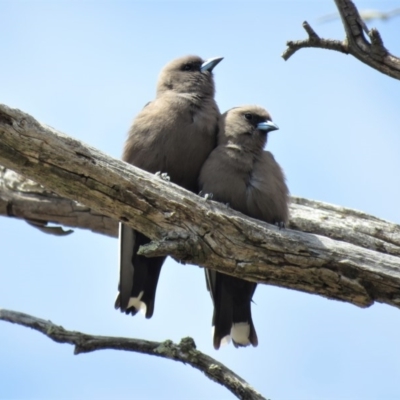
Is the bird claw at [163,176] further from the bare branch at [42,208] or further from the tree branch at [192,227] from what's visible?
the bare branch at [42,208]

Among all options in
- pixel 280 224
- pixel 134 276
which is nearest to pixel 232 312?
pixel 134 276

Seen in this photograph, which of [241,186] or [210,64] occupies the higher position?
[210,64]

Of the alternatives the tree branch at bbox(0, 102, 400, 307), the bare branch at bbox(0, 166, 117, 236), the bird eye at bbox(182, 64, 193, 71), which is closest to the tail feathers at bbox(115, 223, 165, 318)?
the tree branch at bbox(0, 102, 400, 307)

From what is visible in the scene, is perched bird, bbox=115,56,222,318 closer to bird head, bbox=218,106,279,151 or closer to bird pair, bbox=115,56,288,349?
bird pair, bbox=115,56,288,349

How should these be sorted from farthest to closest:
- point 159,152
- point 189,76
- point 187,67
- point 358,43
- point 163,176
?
point 187,67 → point 189,76 → point 159,152 → point 163,176 → point 358,43

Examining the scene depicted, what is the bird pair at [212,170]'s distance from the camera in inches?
265

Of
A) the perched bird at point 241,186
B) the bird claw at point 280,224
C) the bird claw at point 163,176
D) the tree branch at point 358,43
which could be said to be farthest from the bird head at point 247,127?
the tree branch at point 358,43

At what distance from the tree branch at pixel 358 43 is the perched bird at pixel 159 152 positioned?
114cm

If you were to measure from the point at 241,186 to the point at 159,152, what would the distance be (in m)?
0.73

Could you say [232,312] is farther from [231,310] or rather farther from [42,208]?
[42,208]

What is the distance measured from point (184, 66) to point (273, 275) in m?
2.56

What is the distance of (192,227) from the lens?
234 inches

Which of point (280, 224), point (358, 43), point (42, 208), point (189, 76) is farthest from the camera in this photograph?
point (42, 208)

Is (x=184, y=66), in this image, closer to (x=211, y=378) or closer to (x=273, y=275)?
(x=273, y=275)
